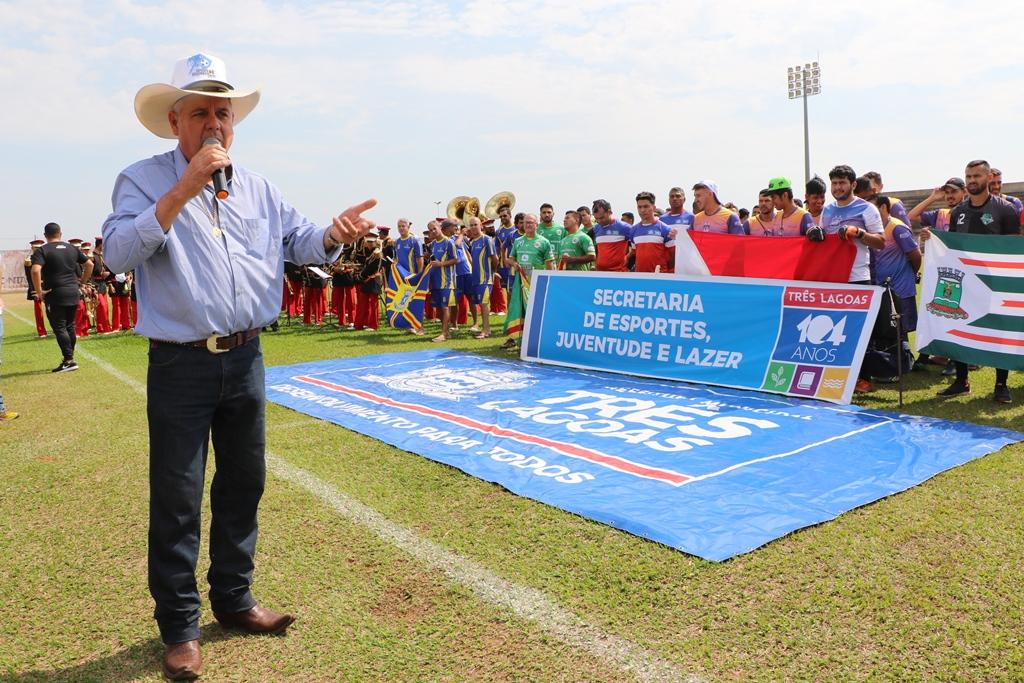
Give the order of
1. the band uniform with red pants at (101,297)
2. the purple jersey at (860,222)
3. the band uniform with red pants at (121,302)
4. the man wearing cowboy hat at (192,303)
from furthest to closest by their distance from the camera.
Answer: the band uniform with red pants at (101,297), the band uniform with red pants at (121,302), the purple jersey at (860,222), the man wearing cowboy hat at (192,303)

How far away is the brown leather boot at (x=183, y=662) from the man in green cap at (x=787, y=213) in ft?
22.7

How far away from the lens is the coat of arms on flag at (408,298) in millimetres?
14188

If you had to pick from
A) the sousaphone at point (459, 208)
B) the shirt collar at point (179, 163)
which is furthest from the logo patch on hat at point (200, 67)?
the sousaphone at point (459, 208)

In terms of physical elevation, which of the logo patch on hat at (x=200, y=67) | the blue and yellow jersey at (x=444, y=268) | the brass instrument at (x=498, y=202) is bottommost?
the blue and yellow jersey at (x=444, y=268)

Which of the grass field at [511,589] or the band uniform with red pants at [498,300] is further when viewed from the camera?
the band uniform with red pants at [498,300]

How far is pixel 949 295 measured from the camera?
6.98 meters

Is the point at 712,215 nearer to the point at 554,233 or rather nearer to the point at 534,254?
the point at 534,254

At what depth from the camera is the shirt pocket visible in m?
2.90

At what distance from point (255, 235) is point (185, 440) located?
810mm

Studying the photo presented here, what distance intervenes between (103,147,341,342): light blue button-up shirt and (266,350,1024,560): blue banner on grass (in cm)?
225

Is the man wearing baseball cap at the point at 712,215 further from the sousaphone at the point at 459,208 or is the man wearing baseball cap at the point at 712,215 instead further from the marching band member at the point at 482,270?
the sousaphone at the point at 459,208

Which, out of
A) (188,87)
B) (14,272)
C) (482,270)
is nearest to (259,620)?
(188,87)

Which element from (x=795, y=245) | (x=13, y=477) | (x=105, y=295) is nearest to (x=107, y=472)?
(x=13, y=477)

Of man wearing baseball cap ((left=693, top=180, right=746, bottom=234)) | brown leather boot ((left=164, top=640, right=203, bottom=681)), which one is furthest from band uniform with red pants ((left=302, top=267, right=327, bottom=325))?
brown leather boot ((left=164, top=640, right=203, bottom=681))
